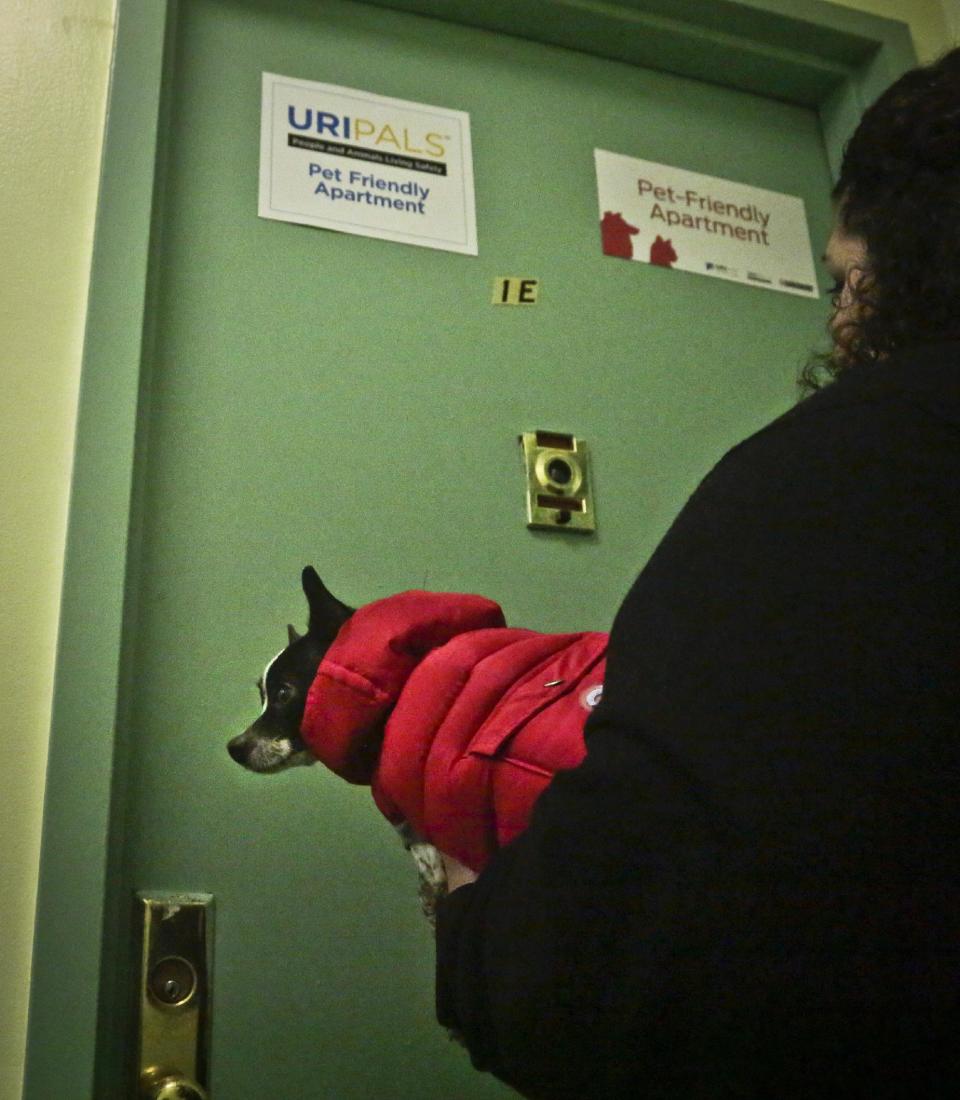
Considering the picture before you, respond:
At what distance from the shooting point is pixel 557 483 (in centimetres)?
123

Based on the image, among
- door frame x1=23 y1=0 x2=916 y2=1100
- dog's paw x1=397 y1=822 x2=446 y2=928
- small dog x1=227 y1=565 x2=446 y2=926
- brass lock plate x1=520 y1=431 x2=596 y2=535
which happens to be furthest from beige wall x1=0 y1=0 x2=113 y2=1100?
brass lock plate x1=520 y1=431 x2=596 y2=535

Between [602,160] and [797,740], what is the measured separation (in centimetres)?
113

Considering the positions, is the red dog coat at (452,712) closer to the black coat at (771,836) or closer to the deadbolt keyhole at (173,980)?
the black coat at (771,836)

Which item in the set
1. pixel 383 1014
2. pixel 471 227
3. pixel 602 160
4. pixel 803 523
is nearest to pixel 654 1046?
pixel 803 523

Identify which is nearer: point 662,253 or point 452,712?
point 452,712

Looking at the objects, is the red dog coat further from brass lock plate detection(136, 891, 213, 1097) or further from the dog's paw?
brass lock plate detection(136, 891, 213, 1097)

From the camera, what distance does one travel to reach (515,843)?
1.77ft

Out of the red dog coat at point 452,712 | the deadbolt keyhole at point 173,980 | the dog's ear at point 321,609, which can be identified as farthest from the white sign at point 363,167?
the deadbolt keyhole at point 173,980

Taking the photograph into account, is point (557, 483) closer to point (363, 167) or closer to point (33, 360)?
point (363, 167)

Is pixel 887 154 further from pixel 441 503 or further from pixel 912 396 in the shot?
pixel 441 503

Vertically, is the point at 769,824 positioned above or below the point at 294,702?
below

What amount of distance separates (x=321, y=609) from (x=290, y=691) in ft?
0.24

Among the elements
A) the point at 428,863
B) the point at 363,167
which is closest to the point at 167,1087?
the point at 428,863

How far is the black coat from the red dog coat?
10 centimetres
